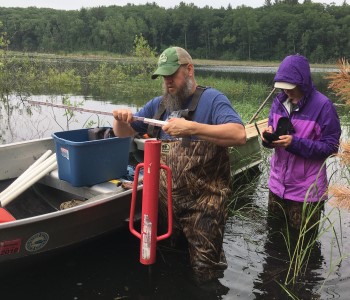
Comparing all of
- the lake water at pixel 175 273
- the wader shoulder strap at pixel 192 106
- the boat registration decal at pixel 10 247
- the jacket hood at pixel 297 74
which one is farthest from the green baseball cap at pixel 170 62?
the boat registration decal at pixel 10 247

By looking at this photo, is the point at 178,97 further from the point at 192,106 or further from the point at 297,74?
the point at 297,74

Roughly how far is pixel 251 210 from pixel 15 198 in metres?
3.06

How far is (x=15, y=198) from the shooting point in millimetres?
4895

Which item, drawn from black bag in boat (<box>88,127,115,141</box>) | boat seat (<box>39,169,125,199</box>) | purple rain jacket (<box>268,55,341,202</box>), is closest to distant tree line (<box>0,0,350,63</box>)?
black bag in boat (<box>88,127,115,141</box>)

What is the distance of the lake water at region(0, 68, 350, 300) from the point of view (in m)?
4.07

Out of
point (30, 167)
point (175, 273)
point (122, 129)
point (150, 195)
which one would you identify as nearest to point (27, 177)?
point (30, 167)

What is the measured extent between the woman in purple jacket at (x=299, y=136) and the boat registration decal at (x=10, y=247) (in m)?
2.44

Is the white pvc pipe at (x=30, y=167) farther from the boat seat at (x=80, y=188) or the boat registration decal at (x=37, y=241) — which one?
the boat registration decal at (x=37, y=241)

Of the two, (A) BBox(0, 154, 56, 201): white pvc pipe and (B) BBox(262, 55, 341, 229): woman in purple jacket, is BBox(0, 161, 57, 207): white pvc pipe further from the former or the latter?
(B) BBox(262, 55, 341, 229): woman in purple jacket

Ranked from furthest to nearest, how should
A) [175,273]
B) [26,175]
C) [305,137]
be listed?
1. [26,175]
2. [175,273]
3. [305,137]

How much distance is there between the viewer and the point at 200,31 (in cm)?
10175

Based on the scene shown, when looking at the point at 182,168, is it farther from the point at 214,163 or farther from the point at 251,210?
the point at 251,210

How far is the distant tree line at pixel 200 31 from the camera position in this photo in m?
72.1

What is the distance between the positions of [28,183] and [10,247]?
1242 mm
